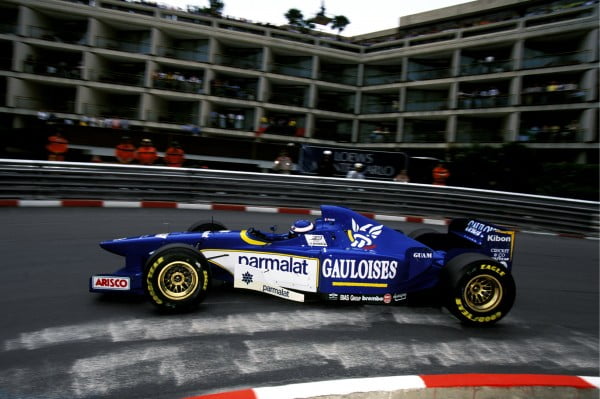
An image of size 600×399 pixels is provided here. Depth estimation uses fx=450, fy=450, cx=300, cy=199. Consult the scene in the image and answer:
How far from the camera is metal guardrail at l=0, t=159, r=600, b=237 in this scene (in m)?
10.1

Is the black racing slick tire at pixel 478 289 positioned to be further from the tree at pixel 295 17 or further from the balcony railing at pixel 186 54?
the tree at pixel 295 17

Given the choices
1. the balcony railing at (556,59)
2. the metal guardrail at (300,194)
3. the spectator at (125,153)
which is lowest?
the metal guardrail at (300,194)

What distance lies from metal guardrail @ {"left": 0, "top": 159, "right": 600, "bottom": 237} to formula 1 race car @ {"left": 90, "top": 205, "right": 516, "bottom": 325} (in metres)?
5.93

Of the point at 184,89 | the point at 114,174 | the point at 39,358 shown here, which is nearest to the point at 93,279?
the point at 39,358

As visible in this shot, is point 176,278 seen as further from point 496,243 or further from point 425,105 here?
point 425,105

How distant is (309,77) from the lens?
3033 centimetres

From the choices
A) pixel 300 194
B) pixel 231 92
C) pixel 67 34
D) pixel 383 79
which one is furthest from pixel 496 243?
pixel 67 34

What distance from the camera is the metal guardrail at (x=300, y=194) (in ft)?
33.1

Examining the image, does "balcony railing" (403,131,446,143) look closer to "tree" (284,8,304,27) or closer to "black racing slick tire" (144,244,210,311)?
"tree" (284,8,304,27)

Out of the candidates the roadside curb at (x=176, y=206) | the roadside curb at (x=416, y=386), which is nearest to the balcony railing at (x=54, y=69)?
the roadside curb at (x=176, y=206)

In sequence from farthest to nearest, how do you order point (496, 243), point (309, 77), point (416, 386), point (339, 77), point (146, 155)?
point (339, 77) < point (309, 77) < point (146, 155) < point (496, 243) < point (416, 386)

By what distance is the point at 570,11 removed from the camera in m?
23.9

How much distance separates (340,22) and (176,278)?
37.1 meters

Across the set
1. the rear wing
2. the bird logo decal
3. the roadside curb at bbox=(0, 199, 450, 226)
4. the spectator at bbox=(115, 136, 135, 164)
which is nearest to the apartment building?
the spectator at bbox=(115, 136, 135, 164)
